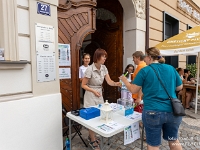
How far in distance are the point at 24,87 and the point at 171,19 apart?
23.4 ft

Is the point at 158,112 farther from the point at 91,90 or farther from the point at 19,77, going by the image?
the point at 19,77

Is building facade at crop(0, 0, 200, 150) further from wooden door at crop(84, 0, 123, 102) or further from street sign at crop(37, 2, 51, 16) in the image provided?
wooden door at crop(84, 0, 123, 102)

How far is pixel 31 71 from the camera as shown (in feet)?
7.47

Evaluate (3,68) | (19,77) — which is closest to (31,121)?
(19,77)

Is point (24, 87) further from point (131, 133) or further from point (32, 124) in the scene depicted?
point (131, 133)

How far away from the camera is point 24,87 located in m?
2.23

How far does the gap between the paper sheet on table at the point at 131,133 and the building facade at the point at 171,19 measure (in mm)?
4267

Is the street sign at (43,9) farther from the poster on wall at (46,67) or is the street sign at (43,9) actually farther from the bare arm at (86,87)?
the bare arm at (86,87)

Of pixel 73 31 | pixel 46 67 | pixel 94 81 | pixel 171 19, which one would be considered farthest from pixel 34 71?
pixel 171 19

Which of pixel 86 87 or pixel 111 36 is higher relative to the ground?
pixel 111 36


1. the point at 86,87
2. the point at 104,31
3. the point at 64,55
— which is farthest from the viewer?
the point at 104,31

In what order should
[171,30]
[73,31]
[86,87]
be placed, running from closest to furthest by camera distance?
[86,87] → [73,31] → [171,30]

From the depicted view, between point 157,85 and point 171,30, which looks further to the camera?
point 171,30

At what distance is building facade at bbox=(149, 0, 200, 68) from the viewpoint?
5.72 metres
